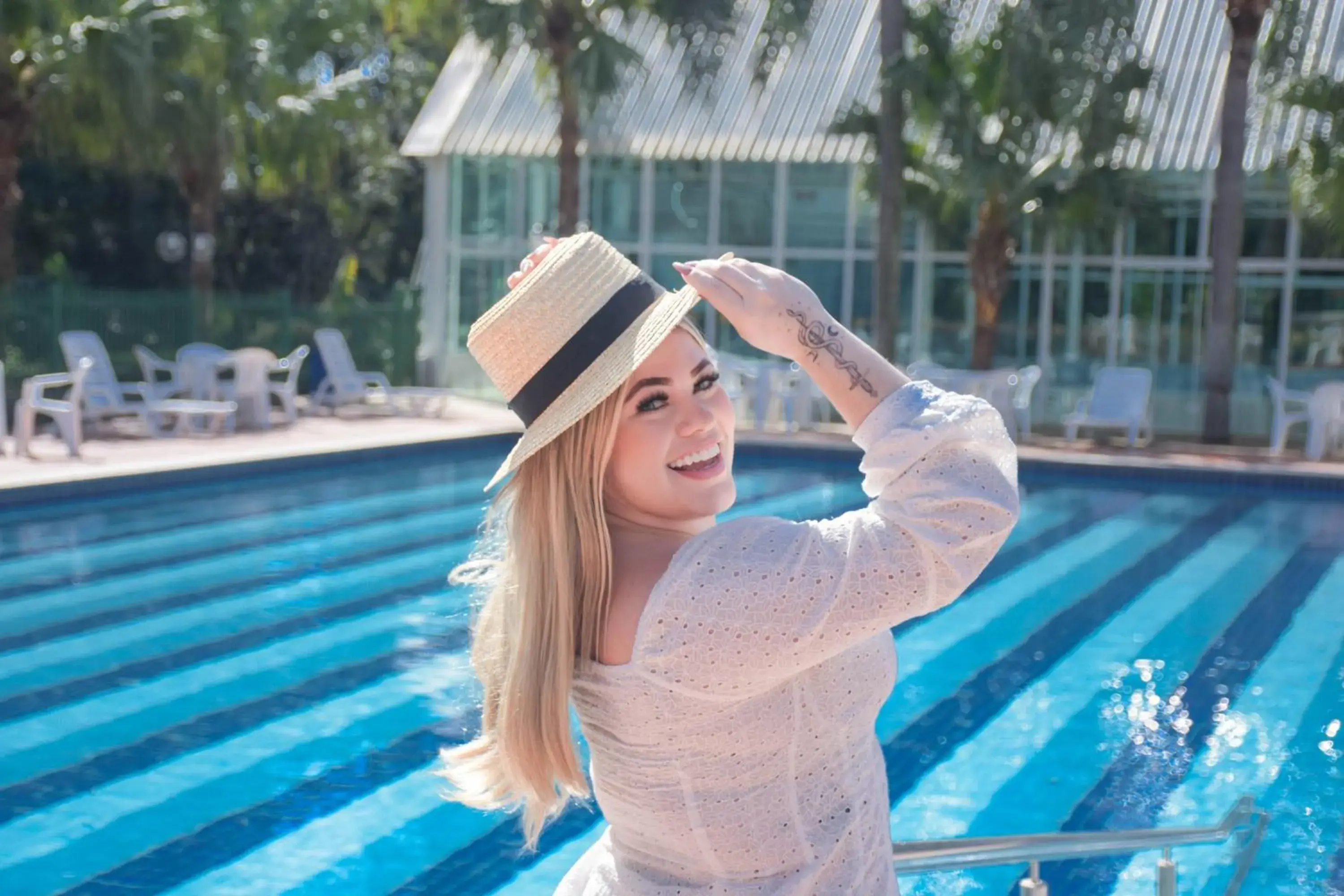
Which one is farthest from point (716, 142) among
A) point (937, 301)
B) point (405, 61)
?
point (405, 61)

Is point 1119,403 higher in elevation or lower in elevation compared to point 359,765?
higher

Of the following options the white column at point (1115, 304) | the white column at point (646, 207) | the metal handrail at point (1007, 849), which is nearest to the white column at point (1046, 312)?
the white column at point (1115, 304)

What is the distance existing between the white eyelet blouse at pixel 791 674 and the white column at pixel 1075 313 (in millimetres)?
17182

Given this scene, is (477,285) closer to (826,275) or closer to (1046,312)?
(826,275)

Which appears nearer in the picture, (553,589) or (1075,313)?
(553,589)

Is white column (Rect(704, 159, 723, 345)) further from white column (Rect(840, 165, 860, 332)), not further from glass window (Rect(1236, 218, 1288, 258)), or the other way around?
glass window (Rect(1236, 218, 1288, 258))

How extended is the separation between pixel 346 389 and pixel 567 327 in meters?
16.0

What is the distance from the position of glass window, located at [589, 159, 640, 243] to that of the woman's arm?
18492 millimetres

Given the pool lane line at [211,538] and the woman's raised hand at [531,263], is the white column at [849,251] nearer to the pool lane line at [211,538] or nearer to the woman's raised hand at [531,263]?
the pool lane line at [211,538]

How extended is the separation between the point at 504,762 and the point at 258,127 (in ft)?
64.5

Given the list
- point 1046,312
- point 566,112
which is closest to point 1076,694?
point 566,112

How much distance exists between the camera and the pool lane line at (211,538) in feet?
27.5

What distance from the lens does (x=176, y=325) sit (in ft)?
61.7

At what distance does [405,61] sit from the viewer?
33.7 metres
